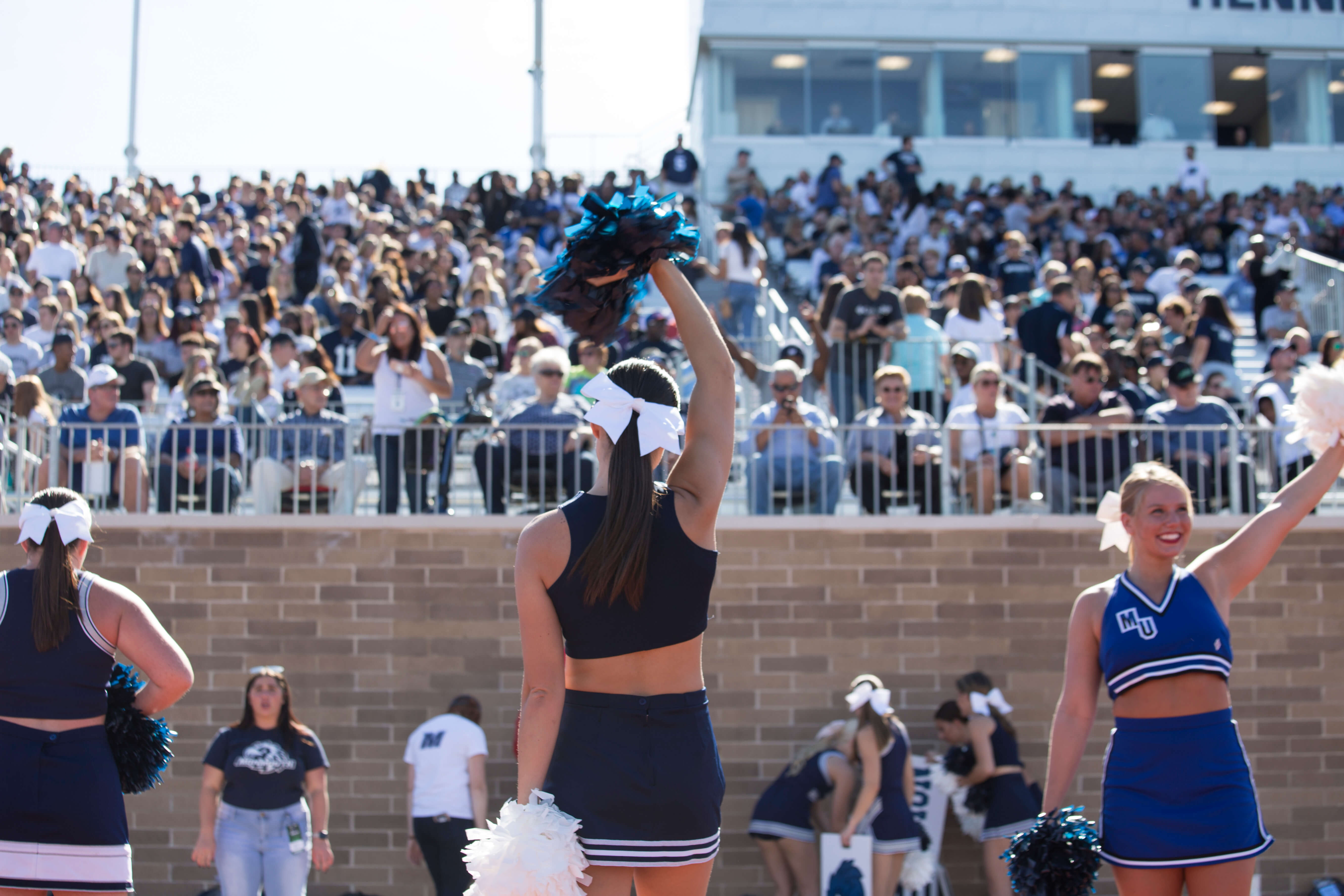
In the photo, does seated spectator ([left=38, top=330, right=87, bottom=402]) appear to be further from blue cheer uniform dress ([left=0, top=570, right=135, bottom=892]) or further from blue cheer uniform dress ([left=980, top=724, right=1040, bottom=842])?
blue cheer uniform dress ([left=980, top=724, right=1040, bottom=842])

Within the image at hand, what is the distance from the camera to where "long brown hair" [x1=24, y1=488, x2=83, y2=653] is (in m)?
4.19

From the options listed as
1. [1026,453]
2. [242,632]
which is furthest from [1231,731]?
[242,632]

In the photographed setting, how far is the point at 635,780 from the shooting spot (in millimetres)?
2961

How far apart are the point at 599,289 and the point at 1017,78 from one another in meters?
24.1

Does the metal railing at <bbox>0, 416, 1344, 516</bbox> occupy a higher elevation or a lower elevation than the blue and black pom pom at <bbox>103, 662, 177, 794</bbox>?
higher

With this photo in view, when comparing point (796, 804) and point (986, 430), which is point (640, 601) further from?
point (986, 430)

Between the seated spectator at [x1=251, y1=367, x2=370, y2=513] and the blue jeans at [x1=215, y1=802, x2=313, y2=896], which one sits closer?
the blue jeans at [x1=215, y1=802, x2=313, y2=896]

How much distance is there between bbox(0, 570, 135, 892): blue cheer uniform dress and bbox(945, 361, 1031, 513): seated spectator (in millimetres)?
6174

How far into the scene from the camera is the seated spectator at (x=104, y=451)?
891 cm

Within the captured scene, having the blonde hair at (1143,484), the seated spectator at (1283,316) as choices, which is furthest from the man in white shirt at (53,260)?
the blonde hair at (1143,484)

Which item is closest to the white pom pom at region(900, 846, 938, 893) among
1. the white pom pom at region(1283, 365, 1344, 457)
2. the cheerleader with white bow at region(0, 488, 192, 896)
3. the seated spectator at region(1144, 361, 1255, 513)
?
the seated spectator at region(1144, 361, 1255, 513)

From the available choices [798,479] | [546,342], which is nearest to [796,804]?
[798,479]

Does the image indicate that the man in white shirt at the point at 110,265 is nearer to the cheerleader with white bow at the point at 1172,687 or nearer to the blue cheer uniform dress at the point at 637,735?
the cheerleader with white bow at the point at 1172,687

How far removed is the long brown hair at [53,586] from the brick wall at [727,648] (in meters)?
4.80
